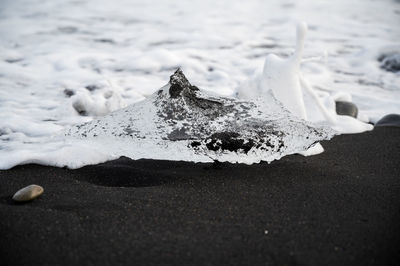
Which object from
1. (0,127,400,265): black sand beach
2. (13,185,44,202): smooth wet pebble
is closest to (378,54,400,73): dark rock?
(0,127,400,265): black sand beach

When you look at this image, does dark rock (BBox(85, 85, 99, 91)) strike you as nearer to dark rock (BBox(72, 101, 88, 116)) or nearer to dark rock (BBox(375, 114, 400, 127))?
dark rock (BBox(72, 101, 88, 116))

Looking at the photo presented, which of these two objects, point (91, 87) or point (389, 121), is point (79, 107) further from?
point (389, 121)

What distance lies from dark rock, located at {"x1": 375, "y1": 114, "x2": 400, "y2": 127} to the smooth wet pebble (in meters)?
2.90

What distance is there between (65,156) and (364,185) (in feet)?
5.96

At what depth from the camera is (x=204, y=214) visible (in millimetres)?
1964

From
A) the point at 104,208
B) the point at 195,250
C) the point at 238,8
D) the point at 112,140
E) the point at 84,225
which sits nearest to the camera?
the point at 195,250

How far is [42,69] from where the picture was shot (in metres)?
5.16

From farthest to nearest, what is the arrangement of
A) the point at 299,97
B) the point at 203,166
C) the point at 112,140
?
the point at 299,97, the point at 203,166, the point at 112,140

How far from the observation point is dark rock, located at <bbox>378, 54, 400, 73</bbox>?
575 cm

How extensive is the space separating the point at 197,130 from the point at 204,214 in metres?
0.46

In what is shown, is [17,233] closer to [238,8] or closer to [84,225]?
[84,225]

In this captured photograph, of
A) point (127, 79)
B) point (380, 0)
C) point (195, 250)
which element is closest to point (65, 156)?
point (195, 250)

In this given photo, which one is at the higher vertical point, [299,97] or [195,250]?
[299,97]

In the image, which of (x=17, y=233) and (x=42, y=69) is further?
(x=42, y=69)
